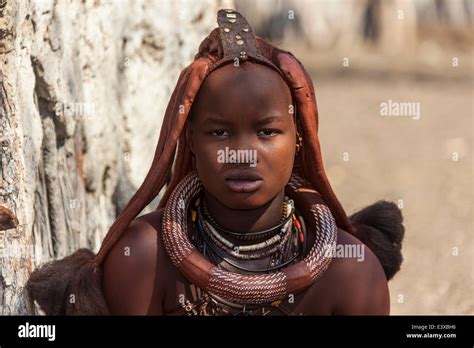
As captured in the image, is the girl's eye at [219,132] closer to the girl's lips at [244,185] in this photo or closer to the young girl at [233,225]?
the young girl at [233,225]

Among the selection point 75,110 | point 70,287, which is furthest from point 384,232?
point 75,110

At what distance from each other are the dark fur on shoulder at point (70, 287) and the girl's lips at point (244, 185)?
54 cm

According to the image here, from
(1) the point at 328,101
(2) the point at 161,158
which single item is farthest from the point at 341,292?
(1) the point at 328,101

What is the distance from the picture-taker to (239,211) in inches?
146

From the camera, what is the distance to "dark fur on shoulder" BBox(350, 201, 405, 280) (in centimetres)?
406

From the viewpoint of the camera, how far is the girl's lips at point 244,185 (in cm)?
359

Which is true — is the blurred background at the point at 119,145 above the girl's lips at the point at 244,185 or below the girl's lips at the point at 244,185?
above

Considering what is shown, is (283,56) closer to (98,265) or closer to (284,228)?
(284,228)

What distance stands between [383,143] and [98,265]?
608 cm

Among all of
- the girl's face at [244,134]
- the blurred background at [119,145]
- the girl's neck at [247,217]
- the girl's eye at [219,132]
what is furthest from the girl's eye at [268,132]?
the blurred background at [119,145]

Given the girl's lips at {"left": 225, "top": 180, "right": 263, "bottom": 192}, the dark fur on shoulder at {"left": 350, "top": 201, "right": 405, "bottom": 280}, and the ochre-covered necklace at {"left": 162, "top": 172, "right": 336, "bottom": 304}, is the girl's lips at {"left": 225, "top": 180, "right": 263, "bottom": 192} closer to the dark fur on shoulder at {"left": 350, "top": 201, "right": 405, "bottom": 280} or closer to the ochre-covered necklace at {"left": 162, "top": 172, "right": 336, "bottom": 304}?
the ochre-covered necklace at {"left": 162, "top": 172, "right": 336, "bottom": 304}

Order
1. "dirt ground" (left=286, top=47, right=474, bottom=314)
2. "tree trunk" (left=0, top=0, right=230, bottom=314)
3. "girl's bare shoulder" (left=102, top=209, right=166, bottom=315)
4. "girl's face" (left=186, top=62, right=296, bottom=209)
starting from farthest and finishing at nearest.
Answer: "dirt ground" (left=286, top=47, right=474, bottom=314)
"tree trunk" (left=0, top=0, right=230, bottom=314)
"girl's bare shoulder" (left=102, top=209, right=166, bottom=315)
"girl's face" (left=186, top=62, right=296, bottom=209)

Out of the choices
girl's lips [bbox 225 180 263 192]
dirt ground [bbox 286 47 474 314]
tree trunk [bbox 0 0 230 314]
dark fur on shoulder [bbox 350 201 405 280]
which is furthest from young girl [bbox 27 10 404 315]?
dirt ground [bbox 286 47 474 314]

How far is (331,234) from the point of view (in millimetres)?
3721
